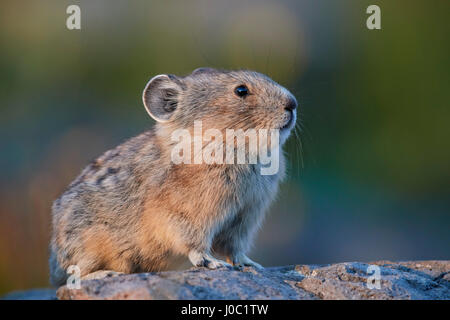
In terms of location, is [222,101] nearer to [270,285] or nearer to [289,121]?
[289,121]

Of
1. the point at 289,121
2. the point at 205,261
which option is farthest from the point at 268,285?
the point at 289,121

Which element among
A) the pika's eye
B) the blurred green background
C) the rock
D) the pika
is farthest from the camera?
the blurred green background

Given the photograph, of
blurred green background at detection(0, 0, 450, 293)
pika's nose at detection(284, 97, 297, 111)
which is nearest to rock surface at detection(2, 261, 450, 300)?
pika's nose at detection(284, 97, 297, 111)

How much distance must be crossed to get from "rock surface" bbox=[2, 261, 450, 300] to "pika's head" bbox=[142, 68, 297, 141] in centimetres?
145

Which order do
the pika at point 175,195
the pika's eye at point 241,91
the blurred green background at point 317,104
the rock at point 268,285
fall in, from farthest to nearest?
1. the blurred green background at point 317,104
2. the pika's eye at point 241,91
3. the pika at point 175,195
4. the rock at point 268,285

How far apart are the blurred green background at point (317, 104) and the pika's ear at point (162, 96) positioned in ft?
17.2

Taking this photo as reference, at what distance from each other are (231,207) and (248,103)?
3.45 ft

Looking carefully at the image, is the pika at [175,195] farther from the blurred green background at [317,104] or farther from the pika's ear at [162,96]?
the blurred green background at [317,104]

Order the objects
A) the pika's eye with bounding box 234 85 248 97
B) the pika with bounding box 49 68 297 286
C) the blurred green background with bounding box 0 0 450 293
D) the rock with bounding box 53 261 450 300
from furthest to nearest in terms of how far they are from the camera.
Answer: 1. the blurred green background with bounding box 0 0 450 293
2. the pika's eye with bounding box 234 85 248 97
3. the pika with bounding box 49 68 297 286
4. the rock with bounding box 53 261 450 300

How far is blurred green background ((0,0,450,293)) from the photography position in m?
12.0

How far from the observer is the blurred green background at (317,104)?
39.5 ft

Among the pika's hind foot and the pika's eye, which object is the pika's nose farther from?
the pika's hind foot

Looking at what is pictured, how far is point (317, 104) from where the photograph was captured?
1280 centimetres

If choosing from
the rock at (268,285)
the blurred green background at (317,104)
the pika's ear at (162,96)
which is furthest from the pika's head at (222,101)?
the blurred green background at (317,104)
